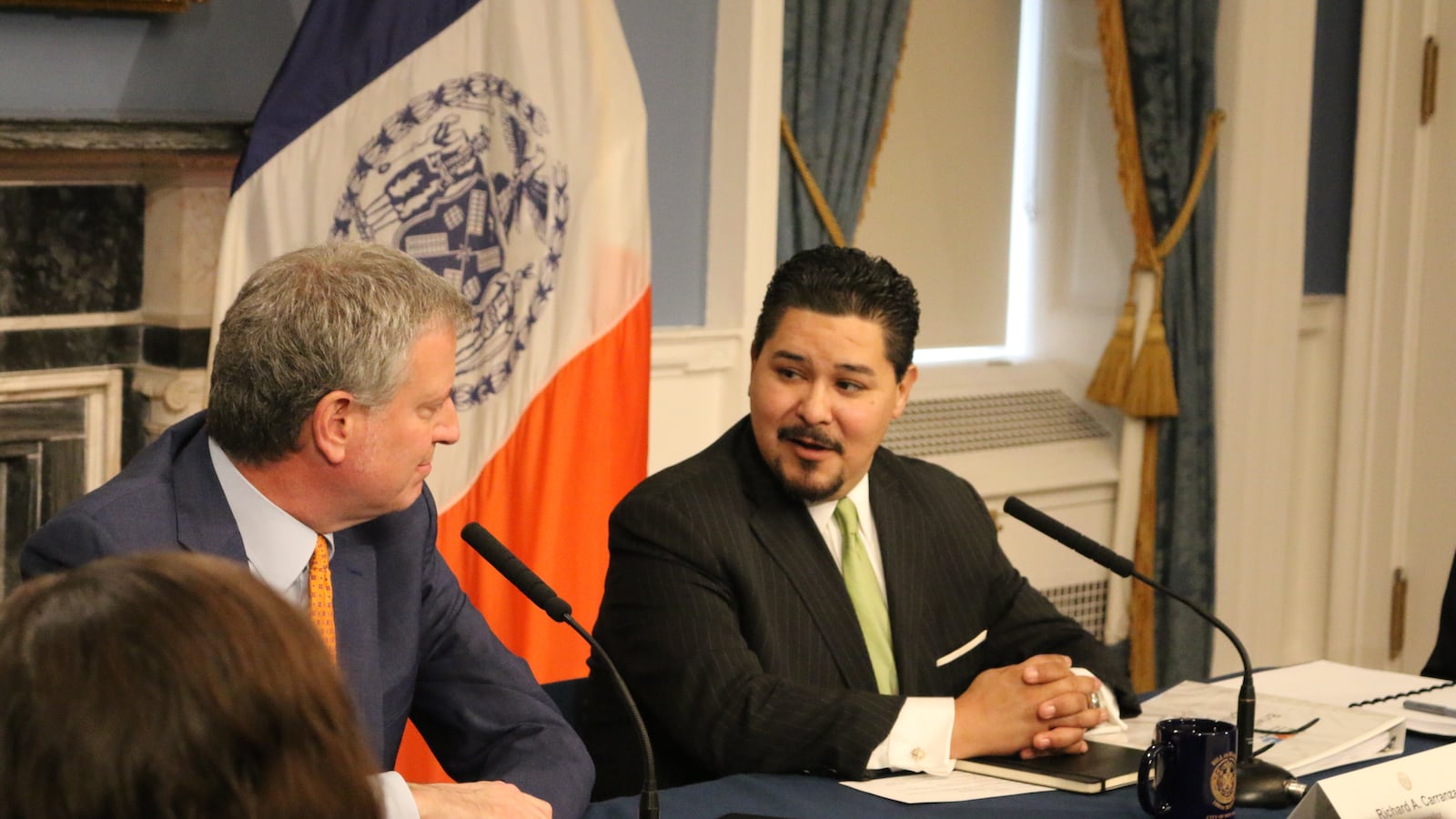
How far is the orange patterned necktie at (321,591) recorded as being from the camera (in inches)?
72.6

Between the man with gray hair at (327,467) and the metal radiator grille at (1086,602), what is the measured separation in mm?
2874

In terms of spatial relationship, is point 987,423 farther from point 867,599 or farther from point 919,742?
point 919,742

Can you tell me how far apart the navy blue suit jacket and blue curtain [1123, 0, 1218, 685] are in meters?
2.91

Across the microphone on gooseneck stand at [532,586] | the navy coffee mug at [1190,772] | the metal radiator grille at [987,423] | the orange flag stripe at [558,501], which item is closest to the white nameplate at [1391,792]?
the navy coffee mug at [1190,772]

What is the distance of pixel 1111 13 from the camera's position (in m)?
4.38

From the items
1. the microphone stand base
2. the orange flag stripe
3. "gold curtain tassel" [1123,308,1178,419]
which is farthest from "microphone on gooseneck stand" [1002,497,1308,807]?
"gold curtain tassel" [1123,308,1178,419]

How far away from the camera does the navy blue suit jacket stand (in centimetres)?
170

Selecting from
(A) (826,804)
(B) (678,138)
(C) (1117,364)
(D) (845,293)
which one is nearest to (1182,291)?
(C) (1117,364)

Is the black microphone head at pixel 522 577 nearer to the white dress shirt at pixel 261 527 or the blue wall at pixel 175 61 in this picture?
the white dress shirt at pixel 261 527

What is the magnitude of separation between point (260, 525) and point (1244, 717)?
3.89 feet

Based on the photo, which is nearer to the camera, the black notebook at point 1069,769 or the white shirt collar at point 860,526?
the black notebook at point 1069,769

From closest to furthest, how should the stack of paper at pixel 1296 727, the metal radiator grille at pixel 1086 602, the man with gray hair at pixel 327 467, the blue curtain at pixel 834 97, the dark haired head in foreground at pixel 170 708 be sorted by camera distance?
1. the dark haired head in foreground at pixel 170 708
2. the man with gray hair at pixel 327 467
3. the stack of paper at pixel 1296 727
4. the blue curtain at pixel 834 97
5. the metal radiator grille at pixel 1086 602

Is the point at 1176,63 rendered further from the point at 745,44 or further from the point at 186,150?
the point at 186,150

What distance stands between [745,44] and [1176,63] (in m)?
1.45
